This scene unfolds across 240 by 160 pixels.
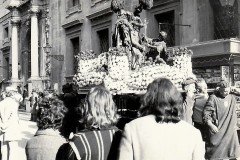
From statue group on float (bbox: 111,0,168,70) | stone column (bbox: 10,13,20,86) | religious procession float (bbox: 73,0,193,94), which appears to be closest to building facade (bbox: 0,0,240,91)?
stone column (bbox: 10,13,20,86)

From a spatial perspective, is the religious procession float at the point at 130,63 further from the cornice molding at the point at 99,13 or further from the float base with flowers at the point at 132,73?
the cornice molding at the point at 99,13

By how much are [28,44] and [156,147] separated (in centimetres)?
2627

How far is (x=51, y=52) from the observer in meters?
23.7

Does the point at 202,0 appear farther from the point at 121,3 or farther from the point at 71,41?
the point at 71,41

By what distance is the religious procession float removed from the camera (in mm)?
7469

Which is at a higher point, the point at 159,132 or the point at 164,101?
the point at 164,101

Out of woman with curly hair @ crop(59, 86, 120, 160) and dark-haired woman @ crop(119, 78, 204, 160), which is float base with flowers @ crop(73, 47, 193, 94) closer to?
woman with curly hair @ crop(59, 86, 120, 160)

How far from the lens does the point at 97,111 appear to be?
2.84 m

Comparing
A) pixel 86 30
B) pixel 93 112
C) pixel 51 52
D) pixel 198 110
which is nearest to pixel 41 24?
pixel 51 52

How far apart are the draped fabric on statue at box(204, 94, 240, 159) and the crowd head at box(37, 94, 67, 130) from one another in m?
2.55

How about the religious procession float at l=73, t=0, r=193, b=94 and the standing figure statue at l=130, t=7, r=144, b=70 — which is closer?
the religious procession float at l=73, t=0, r=193, b=94

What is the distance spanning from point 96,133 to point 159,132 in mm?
Answer: 533

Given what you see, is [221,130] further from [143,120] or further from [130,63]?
[130,63]

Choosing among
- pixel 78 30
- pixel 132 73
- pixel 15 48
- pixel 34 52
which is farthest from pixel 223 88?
pixel 15 48
